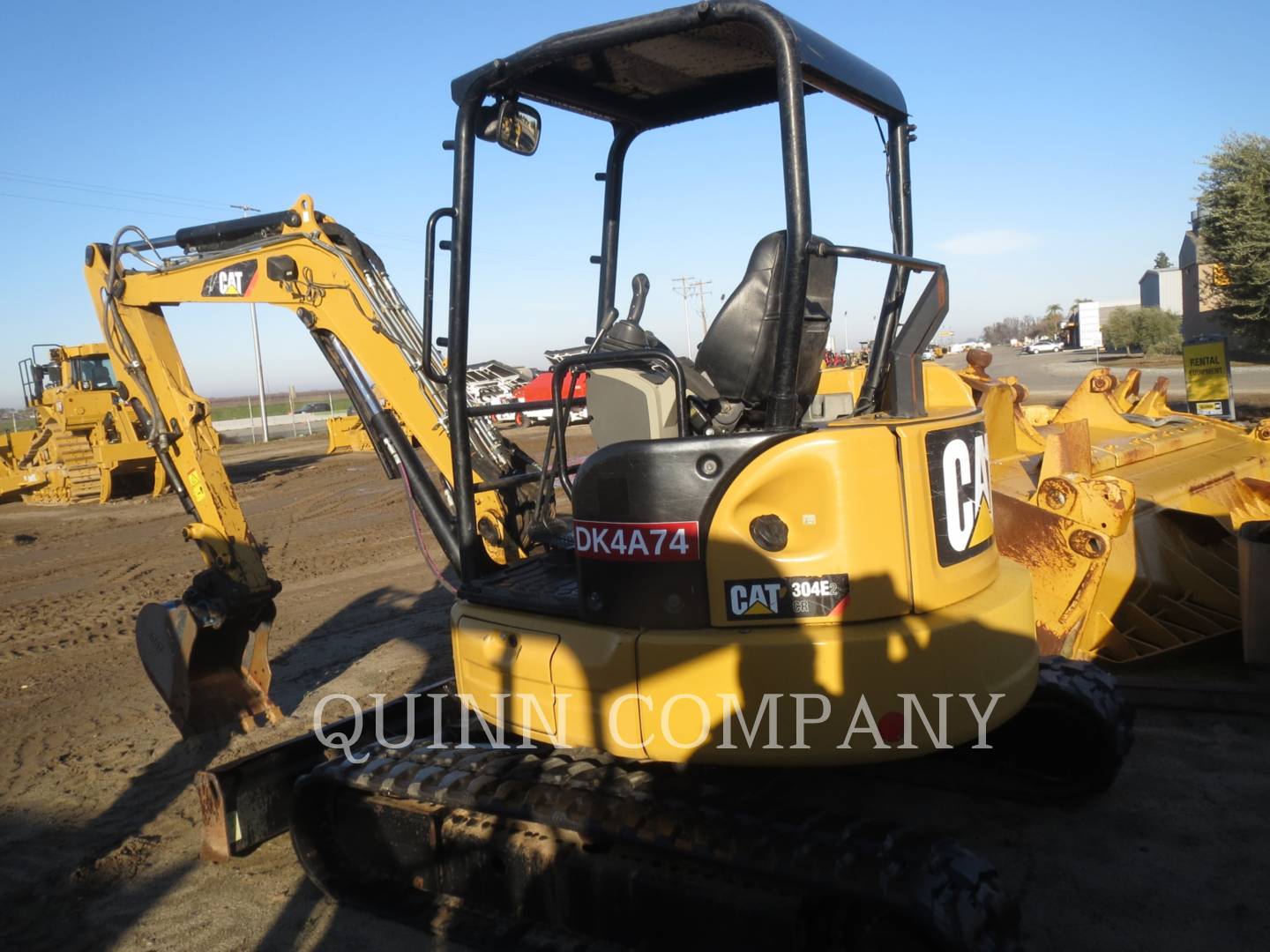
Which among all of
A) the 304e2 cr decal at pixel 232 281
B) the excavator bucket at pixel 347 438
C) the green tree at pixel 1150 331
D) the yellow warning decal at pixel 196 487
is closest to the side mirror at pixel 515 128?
the 304e2 cr decal at pixel 232 281

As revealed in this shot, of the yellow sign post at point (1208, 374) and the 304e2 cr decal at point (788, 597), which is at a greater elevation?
the yellow sign post at point (1208, 374)

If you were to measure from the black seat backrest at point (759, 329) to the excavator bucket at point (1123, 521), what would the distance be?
93.6 inches

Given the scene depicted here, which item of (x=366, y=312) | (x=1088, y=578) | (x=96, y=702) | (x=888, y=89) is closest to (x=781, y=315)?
(x=888, y=89)

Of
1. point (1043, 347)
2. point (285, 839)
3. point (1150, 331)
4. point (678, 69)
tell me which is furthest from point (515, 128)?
point (1043, 347)

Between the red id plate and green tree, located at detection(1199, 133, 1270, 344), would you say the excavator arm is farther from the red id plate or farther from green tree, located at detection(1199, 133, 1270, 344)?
green tree, located at detection(1199, 133, 1270, 344)

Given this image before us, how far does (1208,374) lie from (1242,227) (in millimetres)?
6804

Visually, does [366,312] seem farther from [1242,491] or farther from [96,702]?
[1242,491]

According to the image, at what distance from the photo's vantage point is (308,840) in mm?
3764

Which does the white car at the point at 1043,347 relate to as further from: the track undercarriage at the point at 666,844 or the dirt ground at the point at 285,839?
the track undercarriage at the point at 666,844

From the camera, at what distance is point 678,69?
12.3 ft

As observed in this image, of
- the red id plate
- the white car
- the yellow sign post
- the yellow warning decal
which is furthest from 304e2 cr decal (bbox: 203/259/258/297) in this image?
the white car

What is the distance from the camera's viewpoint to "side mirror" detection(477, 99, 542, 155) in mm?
3439

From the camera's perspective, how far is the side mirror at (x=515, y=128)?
3439 millimetres

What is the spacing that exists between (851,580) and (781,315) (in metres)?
0.78
